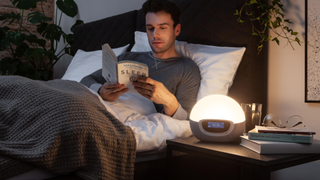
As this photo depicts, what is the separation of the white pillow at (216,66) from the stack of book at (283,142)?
21.4 inches

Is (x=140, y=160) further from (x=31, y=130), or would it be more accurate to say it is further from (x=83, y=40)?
(x=83, y=40)

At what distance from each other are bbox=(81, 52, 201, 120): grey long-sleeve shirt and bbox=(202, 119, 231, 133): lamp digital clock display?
345 mm

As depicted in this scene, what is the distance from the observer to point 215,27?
1639mm

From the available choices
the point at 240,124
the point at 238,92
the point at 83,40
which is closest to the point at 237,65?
the point at 238,92

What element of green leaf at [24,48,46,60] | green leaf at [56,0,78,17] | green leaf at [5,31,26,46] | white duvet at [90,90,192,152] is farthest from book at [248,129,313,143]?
green leaf at [5,31,26,46]

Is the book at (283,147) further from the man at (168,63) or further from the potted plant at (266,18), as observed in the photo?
the potted plant at (266,18)

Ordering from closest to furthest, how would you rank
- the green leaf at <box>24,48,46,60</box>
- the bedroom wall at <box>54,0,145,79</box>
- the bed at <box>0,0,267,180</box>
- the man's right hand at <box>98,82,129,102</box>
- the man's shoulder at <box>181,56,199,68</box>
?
the bed at <box>0,0,267,180</box>
the man's right hand at <box>98,82,129,102</box>
the man's shoulder at <box>181,56,199,68</box>
the bedroom wall at <box>54,0,145,79</box>
the green leaf at <box>24,48,46,60</box>

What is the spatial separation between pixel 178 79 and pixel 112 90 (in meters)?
0.45

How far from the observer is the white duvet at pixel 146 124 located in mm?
1114

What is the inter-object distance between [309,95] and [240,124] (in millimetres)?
563

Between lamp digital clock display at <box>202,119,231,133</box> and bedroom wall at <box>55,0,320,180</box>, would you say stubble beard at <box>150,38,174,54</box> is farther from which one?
lamp digital clock display at <box>202,119,231,133</box>

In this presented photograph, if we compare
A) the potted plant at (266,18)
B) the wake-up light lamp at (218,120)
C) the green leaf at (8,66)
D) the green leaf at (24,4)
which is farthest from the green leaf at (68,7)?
the wake-up light lamp at (218,120)

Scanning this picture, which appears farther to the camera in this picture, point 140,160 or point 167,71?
point 167,71

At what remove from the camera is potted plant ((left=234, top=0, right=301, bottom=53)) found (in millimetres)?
1463
